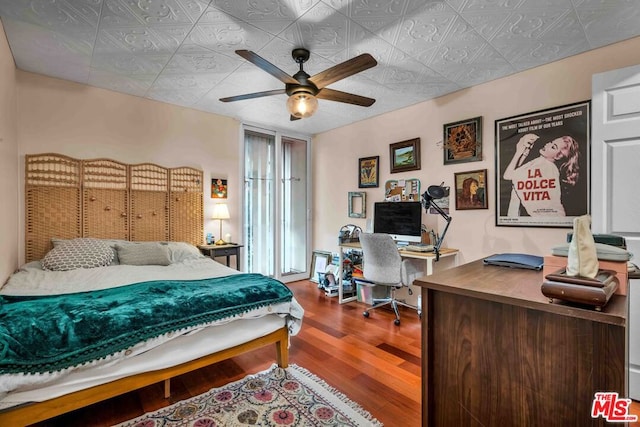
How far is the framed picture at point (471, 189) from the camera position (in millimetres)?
3061

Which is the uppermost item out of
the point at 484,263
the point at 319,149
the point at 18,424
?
the point at 319,149

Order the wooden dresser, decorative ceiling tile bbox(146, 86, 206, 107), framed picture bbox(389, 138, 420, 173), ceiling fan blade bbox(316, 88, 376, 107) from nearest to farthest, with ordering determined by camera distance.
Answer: the wooden dresser
ceiling fan blade bbox(316, 88, 376, 107)
decorative ceiling tile bbox(146, 86, 206, 107)
framed picture bbox(389, 138, 420, 173)

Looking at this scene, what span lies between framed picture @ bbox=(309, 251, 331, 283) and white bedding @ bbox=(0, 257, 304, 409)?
2.05 meters

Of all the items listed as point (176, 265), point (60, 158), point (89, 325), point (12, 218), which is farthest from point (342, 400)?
point (60, 158)

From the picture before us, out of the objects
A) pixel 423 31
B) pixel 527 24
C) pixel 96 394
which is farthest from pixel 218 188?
pixel 527 24

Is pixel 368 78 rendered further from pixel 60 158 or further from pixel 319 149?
pixel 60 158

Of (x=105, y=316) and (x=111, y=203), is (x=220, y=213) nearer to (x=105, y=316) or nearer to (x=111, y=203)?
(x=111, y=203)

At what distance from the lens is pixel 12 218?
8.57ft

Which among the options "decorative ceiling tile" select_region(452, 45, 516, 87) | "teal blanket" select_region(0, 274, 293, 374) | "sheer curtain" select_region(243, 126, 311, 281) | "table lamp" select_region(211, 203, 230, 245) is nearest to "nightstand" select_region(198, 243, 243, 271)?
"table lamp" select_region(211, 203, 230, 245)

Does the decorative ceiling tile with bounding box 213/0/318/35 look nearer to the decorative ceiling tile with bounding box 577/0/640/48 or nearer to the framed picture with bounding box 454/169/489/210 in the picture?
the decorative ceiling tile with bounding box 577/0/640/48

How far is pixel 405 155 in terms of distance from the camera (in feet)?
12.3

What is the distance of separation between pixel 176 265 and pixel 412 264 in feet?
7.90

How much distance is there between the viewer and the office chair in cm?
304

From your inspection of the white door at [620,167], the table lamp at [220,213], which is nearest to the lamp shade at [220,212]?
the table lamp at [220,213]
